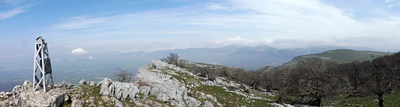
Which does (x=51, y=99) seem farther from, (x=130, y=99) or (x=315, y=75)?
(x=315, y=75)

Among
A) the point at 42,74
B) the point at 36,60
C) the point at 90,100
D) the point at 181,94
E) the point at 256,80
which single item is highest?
the point at 36,60

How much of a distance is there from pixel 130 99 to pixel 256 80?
69590 millimetres

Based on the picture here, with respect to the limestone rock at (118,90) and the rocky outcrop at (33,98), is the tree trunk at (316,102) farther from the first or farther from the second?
the rocky outcrop at (33,98)

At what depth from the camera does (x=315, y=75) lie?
118ft

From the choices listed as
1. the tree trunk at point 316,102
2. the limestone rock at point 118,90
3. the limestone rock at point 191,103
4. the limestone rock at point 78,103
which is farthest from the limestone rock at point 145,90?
the tree trunk at point 316,102

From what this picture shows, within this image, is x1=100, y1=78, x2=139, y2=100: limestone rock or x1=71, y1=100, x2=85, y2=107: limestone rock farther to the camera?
x1=100, y1=78, x2=139, y2=100: limestone rock

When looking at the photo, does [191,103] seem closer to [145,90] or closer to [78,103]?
[145,90]

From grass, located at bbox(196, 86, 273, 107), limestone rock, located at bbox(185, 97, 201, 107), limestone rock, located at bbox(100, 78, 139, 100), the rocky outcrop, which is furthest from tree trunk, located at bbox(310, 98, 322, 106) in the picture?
the rocky outcrop

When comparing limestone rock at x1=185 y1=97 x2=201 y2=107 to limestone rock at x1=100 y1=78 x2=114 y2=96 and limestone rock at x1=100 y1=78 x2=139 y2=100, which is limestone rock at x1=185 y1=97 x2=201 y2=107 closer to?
limestone rock at x1=100 y1=78 x2=139 y2=100

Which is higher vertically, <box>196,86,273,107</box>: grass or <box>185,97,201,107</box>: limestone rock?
<box>185,97,201,107</box>: limestone rock

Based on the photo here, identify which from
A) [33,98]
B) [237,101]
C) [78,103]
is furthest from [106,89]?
[237,101]

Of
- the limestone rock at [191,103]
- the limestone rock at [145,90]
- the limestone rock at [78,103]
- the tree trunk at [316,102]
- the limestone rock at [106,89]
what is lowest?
the tree trunk at [316,102]

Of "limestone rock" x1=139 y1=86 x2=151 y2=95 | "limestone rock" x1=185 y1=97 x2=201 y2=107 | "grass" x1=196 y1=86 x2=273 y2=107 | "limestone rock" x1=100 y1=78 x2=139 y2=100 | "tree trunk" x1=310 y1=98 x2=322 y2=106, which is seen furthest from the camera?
"tree trunk" x1=310 y1=98 x2=322 y2=106

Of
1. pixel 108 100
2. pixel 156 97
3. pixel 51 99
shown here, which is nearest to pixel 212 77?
pixel 156 97
